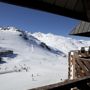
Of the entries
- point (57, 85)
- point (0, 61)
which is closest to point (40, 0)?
point (57, 85)

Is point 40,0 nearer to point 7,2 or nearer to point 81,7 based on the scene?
point 7,2

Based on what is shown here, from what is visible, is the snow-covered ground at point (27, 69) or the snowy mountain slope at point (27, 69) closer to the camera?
the snow-covered ground at point (27, 69)

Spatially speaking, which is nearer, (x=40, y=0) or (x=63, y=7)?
(x=40, y=0)

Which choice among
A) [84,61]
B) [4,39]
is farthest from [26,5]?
[4,39]

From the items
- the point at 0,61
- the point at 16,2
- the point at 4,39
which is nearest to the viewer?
the point at 16,2

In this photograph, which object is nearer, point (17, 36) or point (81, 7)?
point (81, 7)

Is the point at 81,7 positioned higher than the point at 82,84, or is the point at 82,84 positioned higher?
the point at 81,7

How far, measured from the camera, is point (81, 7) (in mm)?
4832

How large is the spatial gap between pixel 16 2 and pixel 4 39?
162704 millimetres

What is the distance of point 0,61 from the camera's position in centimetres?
9400

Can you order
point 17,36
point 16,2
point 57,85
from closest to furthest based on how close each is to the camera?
point 57,85, point 16,2, point 17,36

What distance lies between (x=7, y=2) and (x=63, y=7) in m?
1.39

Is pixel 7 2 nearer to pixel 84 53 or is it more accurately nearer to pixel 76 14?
pixel 76 14

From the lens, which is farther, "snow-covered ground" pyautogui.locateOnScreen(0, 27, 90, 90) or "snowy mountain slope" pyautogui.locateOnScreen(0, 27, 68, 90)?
"snowy mountain slope" pyautogui.locateOnScreen(0, 27, 68, 90)
